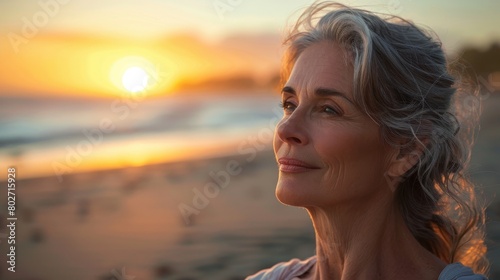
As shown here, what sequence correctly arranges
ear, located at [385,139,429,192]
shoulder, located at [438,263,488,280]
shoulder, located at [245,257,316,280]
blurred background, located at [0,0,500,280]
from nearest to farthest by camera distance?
shoulder, located at [438,263,488,280]
ear, located at [385,139,429,192]
shoulder, located at [245,257,316,280]
blurred background, located at [0,0,500,280]

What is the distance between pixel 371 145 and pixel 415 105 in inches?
8.0

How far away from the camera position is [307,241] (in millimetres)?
5527

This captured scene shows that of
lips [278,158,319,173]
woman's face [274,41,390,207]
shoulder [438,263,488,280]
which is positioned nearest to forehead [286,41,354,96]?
woman's face [274,41,390,207]

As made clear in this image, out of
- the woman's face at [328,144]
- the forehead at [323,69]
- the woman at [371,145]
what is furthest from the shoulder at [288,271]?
the forehead at [323,69]

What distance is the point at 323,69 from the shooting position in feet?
8.47

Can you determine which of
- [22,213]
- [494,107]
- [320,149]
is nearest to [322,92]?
[320,149]

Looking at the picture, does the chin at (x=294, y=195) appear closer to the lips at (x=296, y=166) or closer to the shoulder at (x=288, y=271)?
the lips at (x=296, y=166)

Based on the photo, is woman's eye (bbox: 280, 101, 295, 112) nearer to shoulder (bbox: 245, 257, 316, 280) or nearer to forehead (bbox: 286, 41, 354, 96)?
forehead (bbox: 286, 41, 354, 96)

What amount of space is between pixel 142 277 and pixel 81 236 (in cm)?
81

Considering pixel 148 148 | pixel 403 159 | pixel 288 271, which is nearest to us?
pixel 403 159

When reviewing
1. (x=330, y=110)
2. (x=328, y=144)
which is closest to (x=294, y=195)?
(x=328, y=144)

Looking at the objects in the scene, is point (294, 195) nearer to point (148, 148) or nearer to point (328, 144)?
point (328, 144)

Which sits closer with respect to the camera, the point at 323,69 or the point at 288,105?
the point at 323,69

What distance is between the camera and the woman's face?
2.52 meters
